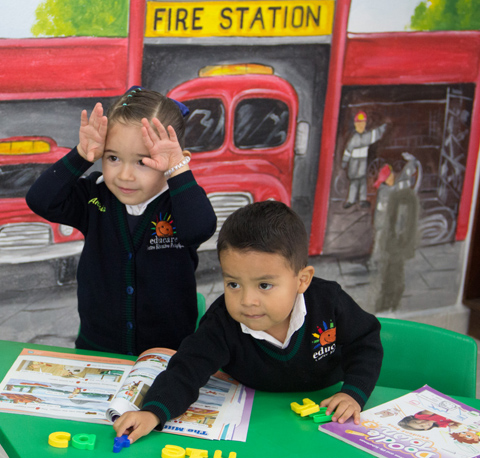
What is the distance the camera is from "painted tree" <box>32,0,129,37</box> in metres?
2.18

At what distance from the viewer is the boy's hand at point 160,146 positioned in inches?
54.7

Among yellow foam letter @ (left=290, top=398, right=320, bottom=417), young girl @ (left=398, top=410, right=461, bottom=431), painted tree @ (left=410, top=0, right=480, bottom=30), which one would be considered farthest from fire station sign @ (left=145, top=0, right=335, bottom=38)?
young girl @ (left=398, top=410, right=461, bottom=431)

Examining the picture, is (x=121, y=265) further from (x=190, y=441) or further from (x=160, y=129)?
(x=190, y=441)

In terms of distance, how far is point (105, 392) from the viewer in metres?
1.25

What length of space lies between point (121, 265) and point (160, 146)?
0.33m

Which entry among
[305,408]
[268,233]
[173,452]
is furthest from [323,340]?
[173,452]

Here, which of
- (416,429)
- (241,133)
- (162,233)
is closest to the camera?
(416,429)

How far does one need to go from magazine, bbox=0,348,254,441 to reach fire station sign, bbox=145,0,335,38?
4.80ft

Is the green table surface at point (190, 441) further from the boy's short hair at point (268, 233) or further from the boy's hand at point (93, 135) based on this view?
the boy's hand at point (93, 135)

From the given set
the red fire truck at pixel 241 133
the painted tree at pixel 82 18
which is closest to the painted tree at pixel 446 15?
the red fire truck at pixel 241 133

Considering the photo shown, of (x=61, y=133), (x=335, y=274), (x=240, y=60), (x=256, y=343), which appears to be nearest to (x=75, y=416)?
(x=256, y=343)

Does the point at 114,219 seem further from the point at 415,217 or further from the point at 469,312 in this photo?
the point at 469,312

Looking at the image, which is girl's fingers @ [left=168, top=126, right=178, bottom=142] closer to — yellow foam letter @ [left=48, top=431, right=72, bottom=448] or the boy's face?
the boy's face

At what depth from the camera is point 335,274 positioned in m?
3.03
